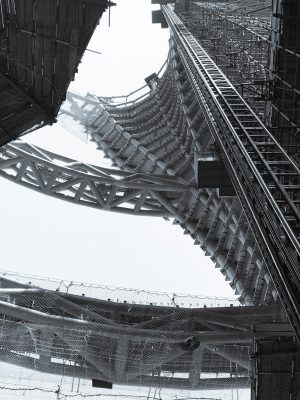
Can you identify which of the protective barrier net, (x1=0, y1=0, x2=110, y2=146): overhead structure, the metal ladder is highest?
(x1=0, y1=0, x2=110, y2=146): overhead structure

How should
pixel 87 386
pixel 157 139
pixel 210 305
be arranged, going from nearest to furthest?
1. pixel 87 386
2. pixel 210 305
3. pixel 157 139

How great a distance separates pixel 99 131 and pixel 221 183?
41970mm

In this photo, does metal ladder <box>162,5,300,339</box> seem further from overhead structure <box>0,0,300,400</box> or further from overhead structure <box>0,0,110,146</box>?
overhead structure <box>0,0,110,146</box>

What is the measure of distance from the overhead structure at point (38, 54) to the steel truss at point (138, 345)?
971 centimetres

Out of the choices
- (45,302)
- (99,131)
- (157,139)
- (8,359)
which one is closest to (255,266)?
(45,302)

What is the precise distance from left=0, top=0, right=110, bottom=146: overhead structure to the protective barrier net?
9829 millimetres

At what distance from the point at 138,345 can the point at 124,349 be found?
564 mm

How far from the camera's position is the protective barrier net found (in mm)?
31484

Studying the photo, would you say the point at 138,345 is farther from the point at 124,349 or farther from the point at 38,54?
the point at 38,54

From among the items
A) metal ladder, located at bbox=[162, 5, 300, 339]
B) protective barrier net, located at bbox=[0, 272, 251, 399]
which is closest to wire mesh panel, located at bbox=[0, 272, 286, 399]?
protective barrier net, located at bbox=[0, 272, 251, 399]

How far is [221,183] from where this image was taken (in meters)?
25.1

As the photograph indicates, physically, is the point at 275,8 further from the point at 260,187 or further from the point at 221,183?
the point at 260,187

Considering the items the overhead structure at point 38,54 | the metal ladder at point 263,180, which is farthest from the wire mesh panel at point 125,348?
the overhead structure at point 38,54

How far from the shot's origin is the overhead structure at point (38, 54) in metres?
22.8
